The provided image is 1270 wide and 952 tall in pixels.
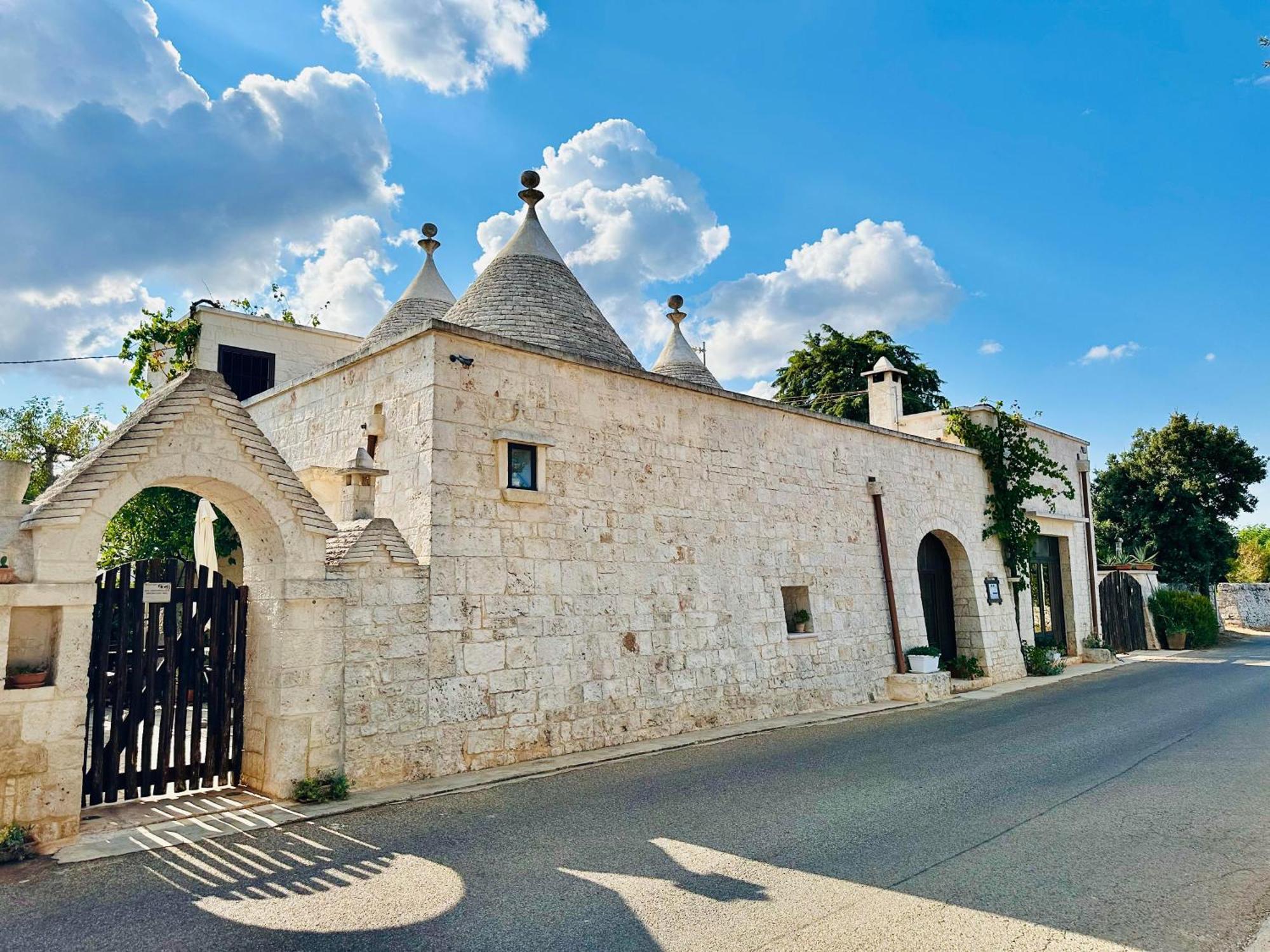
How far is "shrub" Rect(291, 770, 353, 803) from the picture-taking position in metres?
6.12

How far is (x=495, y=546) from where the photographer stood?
7.77 m

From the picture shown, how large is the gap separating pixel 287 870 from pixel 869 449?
35.1 ft

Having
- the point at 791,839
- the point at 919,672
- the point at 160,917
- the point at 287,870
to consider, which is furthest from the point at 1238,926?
the point at 919,672

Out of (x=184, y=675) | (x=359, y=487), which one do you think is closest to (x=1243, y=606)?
(x=359, y=487)

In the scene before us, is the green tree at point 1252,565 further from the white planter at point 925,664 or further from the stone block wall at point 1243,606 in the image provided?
the white planter at point 925,664

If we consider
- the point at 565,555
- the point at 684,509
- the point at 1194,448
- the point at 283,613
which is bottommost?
the point at 283,613

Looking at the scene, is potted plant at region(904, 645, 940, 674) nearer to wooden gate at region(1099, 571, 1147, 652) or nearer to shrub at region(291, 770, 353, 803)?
shrub at region(291, 770, 353, 803)

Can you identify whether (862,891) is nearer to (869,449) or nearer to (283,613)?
(283,613)

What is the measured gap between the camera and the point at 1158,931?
3.81 metres

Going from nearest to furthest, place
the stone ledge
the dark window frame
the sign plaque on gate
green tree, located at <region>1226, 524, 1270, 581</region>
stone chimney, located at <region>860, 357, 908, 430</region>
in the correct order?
the sign plaque on gate, the stone ledge, the dark window frame, stone chimney, located at <region>860, 357, 908, 430</region>, green tree, located at <region>1226, 524, 1270, 581</region>

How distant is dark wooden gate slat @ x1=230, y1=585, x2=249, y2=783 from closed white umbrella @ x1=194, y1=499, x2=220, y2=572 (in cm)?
282

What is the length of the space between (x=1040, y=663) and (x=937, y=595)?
9.05 feet

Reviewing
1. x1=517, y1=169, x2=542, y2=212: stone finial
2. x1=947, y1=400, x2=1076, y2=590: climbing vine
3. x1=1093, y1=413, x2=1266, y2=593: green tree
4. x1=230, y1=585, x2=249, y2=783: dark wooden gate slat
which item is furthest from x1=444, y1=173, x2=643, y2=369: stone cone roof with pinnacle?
x1=1093, y1=413, x2=1266, y2=593: green tree

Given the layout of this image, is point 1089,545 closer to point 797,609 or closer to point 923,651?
point 923,651
